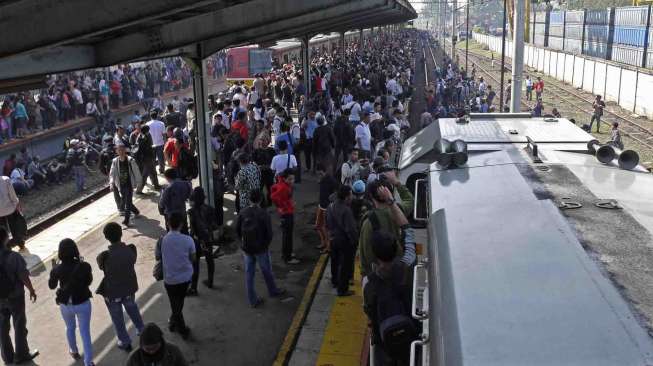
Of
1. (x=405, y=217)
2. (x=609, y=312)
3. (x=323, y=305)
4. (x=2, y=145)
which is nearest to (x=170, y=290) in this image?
(x=323, y=305)

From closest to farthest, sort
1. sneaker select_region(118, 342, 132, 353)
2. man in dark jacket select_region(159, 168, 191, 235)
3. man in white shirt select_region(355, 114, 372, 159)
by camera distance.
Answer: sneaker select_region(118, 342, 132, 353) < man in dark jacket select_region(159, 168, 191, 235) < man in white shirt select_region(355, 114, 372, 159)

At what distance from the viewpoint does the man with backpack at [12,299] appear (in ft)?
21.1

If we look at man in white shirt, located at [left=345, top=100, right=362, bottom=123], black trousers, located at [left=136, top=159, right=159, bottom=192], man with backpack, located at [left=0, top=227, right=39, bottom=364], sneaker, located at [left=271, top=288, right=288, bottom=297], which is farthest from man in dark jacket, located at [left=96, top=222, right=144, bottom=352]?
man in white shirt, located at [left=345, top=100, right=362, bottom=123]

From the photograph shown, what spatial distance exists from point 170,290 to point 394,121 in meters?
8.51

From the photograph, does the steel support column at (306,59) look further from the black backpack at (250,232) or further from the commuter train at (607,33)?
the commuter train at (607,33)

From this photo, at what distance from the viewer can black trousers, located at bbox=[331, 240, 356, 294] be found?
26.4 ft

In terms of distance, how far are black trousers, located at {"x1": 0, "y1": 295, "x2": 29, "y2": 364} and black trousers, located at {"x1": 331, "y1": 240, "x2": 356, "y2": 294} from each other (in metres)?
3.57

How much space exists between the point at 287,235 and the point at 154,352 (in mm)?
5130

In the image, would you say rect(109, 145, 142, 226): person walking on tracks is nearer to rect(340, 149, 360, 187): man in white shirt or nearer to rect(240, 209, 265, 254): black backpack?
rect(340, 149, 360, 187): man in white shirt

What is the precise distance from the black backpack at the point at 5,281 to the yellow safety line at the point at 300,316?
2792 millimetres

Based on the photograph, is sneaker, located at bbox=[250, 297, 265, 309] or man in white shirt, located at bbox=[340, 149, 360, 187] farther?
man in white shirt, located at bbox=[340, 149, 360, 187]

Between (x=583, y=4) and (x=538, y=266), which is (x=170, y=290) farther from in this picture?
(x=583, y=4)

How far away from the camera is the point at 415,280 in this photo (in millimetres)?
4777

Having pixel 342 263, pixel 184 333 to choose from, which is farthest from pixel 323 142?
pixel 184 333
